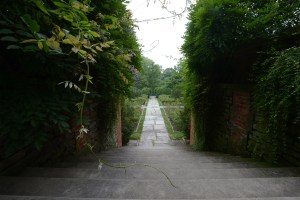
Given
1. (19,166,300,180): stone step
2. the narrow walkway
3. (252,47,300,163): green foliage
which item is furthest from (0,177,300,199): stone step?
the narrow walkway

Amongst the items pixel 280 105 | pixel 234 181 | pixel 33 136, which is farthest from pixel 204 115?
pixel 33 136

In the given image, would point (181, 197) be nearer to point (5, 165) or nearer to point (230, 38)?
point (5, 165)

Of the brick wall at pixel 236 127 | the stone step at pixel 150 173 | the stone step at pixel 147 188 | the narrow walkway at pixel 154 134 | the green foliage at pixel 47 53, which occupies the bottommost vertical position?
the narrow walkway at pixel 154 134

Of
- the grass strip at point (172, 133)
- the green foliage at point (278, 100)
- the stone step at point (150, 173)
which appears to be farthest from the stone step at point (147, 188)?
the grass strip at point (172, 133)

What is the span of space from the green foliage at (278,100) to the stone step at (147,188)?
2.19 feet

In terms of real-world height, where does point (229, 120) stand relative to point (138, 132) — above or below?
above

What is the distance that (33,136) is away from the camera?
63.0 inches

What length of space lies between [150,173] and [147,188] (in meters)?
0.50

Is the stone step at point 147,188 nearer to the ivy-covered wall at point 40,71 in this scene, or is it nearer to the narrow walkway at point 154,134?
the ivy-covered wall at point 40,71

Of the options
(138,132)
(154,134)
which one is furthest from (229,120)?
(138,132)

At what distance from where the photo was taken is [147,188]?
5.30 feet

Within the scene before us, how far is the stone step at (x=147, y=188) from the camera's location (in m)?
1.52

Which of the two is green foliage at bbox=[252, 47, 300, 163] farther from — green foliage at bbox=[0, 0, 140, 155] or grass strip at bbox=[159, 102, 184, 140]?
grass strip at bbox=[159, 102, 184, 140]

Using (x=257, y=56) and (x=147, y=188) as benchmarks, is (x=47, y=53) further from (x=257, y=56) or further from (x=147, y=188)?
(x=257, y=56)
